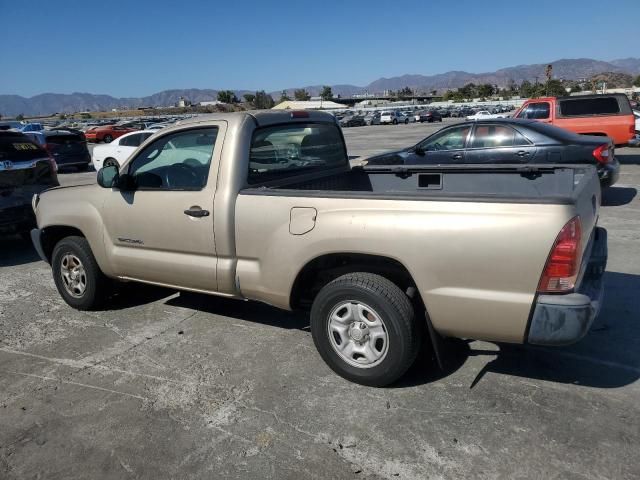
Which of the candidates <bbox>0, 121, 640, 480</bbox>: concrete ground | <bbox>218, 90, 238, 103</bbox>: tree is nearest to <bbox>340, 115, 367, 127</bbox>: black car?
<bbox>0, 121, 640, 480</bbox>: concrete ground

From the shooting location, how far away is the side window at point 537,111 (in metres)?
12.8

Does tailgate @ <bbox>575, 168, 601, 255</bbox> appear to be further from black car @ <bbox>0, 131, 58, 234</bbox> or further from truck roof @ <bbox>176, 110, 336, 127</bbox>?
black car @ <bbox>0, 131, 58, 234</bbox>

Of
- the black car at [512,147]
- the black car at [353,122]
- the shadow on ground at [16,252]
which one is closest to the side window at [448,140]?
the black car at [512,147]

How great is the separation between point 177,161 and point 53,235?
177cm

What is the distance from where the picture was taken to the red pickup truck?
40.0 ft

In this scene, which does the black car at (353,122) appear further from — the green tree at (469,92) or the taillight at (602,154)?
the green tree at (469,92)

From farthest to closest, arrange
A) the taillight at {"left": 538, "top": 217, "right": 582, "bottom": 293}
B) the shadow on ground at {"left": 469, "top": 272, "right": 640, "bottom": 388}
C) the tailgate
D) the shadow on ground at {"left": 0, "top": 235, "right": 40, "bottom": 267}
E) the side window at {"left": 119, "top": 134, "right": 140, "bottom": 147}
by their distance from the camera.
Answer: the side window at {"left": 119, "top": 134, "right": 140, "bottom": 147} < the shadow on ground at {"left": 0, "top": 235, "right": 40, "bottom": 267} < the shadow on ground at {"left": 469, "top": 272, "right": 640, "bottom": 388} < the tailgate < the taillight at {"left": 538, "top": 217, "right": 582, "bottom": 293}

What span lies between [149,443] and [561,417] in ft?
7.71

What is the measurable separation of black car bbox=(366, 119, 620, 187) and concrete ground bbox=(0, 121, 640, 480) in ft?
14.6

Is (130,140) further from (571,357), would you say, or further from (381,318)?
(571,357)

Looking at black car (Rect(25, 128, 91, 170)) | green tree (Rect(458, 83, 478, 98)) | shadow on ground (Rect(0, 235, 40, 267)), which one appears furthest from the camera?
green tree (Rect(458, 83, 478, 98))

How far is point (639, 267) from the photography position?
5539 millimetres

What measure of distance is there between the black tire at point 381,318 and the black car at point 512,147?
5.43 m

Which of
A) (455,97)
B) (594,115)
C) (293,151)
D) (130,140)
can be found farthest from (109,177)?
(455,97)
